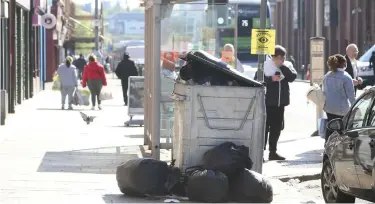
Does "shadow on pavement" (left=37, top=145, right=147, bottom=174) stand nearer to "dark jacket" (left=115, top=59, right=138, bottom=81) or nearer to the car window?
the car window

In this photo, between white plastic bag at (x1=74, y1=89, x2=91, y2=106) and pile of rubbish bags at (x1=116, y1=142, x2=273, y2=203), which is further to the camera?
white plastic bag at (x1=74, y1=89, x2=91, y2=106)

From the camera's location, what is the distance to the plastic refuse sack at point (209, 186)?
10.9 m

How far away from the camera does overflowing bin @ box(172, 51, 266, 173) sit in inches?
463

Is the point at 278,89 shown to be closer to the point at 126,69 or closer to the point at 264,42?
the point at 264,42

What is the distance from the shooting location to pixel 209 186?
→ 10852mm

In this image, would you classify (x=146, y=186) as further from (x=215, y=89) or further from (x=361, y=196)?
(x=361, y=196)

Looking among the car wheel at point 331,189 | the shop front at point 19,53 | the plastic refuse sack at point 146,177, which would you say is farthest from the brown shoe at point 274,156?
the shop front at point 19,53

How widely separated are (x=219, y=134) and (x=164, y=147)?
3937 mm

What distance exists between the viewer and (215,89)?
38.9ft

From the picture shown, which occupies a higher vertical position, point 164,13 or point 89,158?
point 164,13

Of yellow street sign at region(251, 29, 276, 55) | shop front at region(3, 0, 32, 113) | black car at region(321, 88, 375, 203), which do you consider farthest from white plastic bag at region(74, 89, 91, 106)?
black car at region(321, 88, 375, 203)

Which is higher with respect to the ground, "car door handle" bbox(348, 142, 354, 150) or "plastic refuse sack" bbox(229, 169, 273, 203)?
"car door handle" bbox(348, 142, 354, 150)

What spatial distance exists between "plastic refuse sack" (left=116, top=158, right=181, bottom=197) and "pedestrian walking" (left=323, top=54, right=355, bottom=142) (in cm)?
499

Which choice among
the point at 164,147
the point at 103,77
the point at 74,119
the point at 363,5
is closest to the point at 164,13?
the point at 164,147
